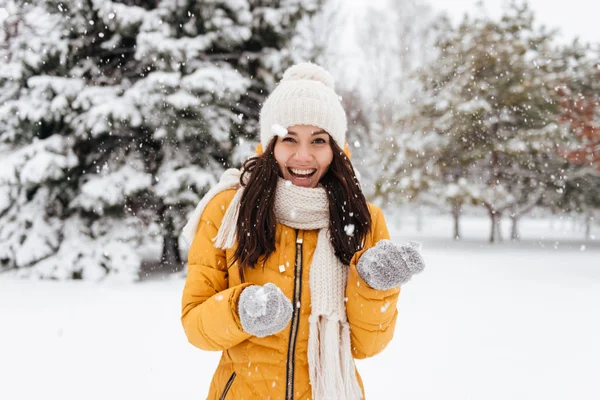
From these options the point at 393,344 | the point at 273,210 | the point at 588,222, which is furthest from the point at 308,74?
the point at 588,222

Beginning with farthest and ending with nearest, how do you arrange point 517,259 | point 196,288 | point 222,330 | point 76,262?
1. point 517,259
2. point 76,262
3. point 196,288
4. point 222,330

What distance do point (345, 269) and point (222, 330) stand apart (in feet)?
1.54

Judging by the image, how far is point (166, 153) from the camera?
736 centimetres

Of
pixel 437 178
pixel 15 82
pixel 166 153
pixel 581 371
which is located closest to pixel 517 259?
pixel 437 178

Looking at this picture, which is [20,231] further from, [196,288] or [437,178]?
[437,178]

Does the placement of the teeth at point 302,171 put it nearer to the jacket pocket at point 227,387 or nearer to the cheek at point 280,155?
the cheek at point 280,155

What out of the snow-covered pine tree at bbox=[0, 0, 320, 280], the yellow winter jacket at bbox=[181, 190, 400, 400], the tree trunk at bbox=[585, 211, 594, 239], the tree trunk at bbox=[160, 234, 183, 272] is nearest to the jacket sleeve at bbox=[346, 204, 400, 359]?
the yellow winter jacket at bbox=[181, 190, 400, 400]

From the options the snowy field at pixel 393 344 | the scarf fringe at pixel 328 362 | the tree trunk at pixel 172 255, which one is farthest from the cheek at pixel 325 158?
the tree trunk at pixel 172 255

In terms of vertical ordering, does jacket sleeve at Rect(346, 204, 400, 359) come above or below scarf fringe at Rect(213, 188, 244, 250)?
below

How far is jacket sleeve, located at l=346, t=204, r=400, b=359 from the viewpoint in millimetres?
1312

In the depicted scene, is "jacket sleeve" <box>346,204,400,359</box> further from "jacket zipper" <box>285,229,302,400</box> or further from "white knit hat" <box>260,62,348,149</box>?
"white knit hat" <box>260,62,348,149</box>

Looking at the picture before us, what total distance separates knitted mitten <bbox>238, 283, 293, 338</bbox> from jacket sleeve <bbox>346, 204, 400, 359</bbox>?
0.88ft

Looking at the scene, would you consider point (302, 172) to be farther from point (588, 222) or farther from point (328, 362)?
point (588, 222)

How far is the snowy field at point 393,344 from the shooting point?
11.6ft
